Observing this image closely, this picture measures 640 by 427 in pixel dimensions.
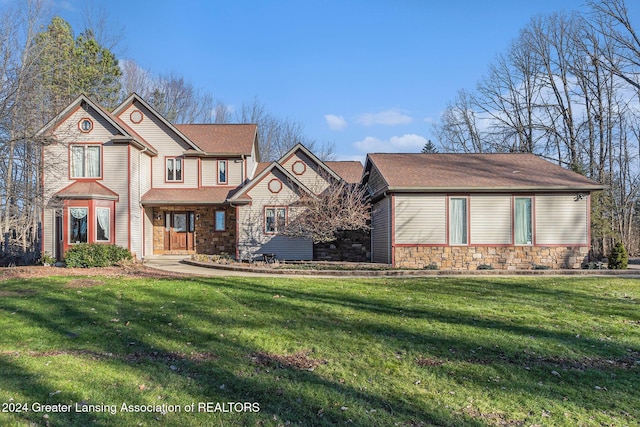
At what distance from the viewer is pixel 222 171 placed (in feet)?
73.0

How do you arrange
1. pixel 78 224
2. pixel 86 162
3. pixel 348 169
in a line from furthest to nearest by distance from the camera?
pixel 348 169
pixel 86 162
pixel 78 224

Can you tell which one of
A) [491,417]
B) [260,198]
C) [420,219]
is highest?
[260,198]

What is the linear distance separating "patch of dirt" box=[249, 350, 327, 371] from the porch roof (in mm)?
15795

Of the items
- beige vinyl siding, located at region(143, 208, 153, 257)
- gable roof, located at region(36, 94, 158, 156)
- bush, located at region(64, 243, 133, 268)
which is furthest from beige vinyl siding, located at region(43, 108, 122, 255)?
bush, located at region(64, 243, 133, 268)

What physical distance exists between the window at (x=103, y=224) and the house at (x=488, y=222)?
11.9 m

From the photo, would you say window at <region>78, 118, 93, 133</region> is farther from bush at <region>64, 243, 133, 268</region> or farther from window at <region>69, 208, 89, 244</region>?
bush at <region>64, 243, 133, 268</region>

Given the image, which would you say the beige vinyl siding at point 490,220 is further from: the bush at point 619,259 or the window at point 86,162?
the window at point 86,162

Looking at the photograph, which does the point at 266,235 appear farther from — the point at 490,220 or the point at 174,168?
the point at 490,220

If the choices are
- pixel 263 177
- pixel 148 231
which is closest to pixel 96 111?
pixel 148 231

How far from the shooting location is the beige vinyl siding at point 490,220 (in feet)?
55.3

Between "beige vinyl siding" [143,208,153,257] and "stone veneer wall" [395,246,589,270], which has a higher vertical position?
"beige vinyl siding" [143,208,153,257]

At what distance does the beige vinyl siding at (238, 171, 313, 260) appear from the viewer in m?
20.0

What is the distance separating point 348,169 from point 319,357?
21661 millimetres

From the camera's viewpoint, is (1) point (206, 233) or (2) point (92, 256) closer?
(2) point (92, 256)
